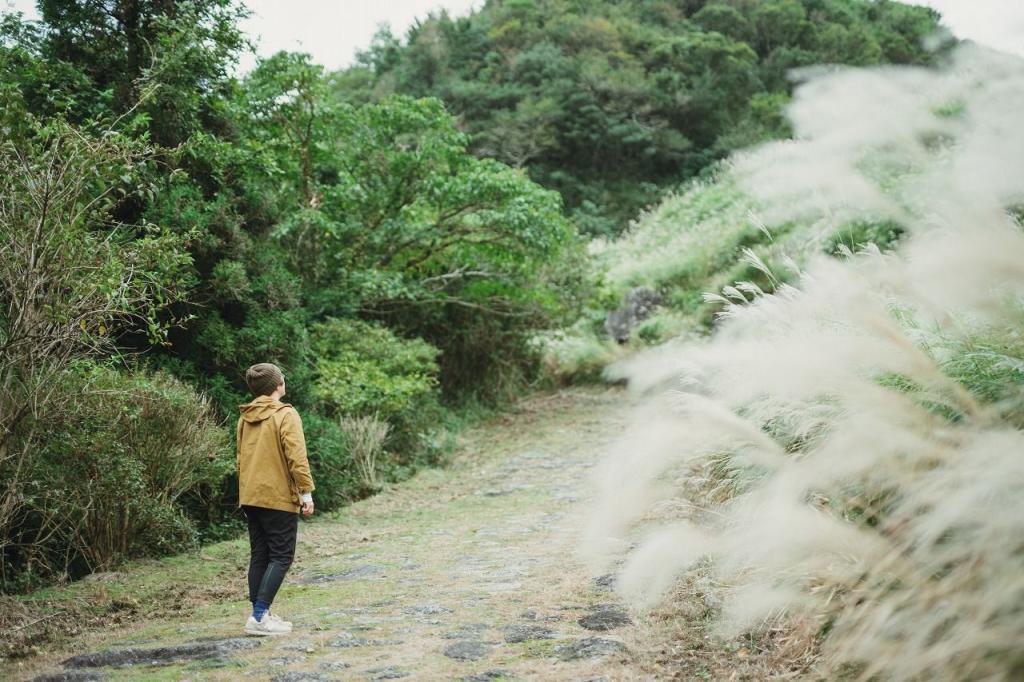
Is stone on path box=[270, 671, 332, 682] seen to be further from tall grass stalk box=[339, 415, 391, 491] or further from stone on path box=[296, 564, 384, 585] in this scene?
tall grass stalk box=[339, 415, 391, 491]

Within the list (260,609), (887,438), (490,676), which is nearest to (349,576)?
(260,609)

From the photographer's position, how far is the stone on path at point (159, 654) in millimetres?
3980

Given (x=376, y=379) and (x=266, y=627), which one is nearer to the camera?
(x=266, y=627)

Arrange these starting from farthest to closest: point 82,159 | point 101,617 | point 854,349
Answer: point 101,617, point 82,159, point 854,349

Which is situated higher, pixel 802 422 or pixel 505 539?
pixel 802 422

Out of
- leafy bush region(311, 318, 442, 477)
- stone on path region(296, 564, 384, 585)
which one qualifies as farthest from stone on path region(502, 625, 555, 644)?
leafy bush region(311, 318, 442, 477)

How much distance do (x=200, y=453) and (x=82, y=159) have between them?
8.52 feet

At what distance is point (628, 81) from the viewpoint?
29.9m

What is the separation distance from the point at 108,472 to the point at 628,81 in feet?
90.7

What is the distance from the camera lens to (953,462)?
247 cm

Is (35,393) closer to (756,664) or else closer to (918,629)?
(756,664)

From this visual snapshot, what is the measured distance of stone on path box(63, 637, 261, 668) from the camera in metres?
3.98

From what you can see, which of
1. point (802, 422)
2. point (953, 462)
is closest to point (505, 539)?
point (802, 422)

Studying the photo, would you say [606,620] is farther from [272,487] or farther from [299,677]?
[272,487]
